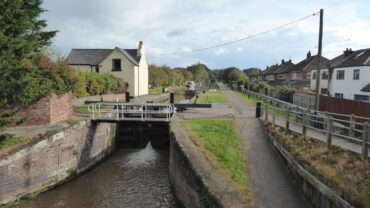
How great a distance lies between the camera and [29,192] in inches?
439

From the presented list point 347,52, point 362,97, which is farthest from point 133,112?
point 347,52

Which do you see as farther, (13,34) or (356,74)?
(356,74)

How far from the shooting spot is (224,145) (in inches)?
441

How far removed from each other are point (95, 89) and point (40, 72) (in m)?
15.2

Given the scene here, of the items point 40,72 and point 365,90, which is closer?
point 40,72

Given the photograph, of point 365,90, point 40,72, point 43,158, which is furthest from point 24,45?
point 365,90

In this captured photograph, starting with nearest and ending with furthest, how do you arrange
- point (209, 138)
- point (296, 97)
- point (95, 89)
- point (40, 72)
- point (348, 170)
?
point (348, 170), point (209, 138), point (40, 72), point (296, 97), point (95, 89)

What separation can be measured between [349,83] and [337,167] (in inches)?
1029

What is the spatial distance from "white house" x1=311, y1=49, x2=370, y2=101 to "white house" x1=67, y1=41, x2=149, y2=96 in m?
27.2

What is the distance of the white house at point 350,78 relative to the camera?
85.3ft

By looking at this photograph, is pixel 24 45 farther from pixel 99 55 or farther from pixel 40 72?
pixel 99 55

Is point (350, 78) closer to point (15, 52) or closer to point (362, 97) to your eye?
point (362, 97)

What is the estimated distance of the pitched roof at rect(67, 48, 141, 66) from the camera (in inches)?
1601

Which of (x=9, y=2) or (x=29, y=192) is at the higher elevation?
(x=9, y=2)
